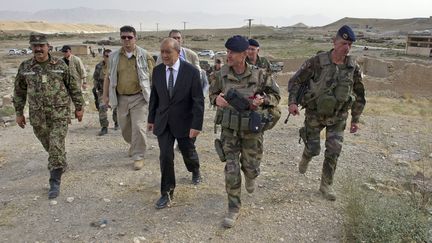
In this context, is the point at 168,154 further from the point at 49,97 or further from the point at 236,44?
the point at 49,97

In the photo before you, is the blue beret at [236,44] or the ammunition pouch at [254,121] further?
the ammunition pouch at [254,121]

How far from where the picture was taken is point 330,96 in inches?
155

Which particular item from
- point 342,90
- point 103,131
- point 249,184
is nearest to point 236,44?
point 342,90

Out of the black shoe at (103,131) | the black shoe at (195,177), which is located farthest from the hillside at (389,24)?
the black shoe at (195,177)

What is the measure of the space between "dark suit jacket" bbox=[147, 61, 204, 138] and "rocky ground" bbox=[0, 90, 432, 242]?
0.83m

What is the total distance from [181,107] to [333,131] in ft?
5.14

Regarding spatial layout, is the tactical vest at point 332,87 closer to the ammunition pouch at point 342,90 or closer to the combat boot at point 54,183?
the ammunition pouch at point 342,90

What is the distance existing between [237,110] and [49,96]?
203 cm

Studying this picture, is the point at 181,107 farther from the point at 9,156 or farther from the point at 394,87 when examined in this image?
the point at 394,87

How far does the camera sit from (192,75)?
12.4ft

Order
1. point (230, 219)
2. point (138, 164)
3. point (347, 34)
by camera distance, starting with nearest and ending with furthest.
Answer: point (230, 219)
point (347, 34)
point (138, 164)

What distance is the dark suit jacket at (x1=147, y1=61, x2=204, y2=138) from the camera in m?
3.76

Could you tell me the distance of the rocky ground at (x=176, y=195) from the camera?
352cm

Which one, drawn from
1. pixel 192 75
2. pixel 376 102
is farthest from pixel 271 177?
pixel 376 102
